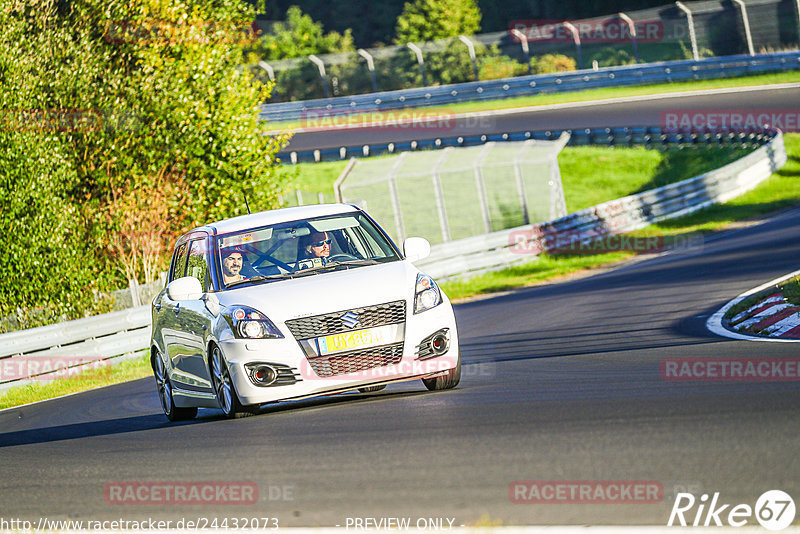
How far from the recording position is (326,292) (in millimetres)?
8578

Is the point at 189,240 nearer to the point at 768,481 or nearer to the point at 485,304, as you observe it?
the point at 768,481

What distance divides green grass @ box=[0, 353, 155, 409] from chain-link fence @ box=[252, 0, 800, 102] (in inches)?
1251

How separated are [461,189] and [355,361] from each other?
23496mm

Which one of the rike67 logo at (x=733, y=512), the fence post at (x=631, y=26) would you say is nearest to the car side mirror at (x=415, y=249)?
the rike67 logo at (x=733, y=512)

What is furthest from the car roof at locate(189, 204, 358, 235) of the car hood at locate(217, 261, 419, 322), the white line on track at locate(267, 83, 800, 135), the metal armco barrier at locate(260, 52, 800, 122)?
the metal armco barrier at locate(260, 52, 800, 122)

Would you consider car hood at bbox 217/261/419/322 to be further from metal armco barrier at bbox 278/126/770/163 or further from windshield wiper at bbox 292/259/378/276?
metal armco barrier at bbox 278/126/770/163

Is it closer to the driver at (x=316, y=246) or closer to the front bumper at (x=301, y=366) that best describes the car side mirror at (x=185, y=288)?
the front bumper at (x=301, y=366)

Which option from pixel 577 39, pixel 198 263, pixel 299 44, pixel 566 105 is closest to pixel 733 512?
pixel 198 263

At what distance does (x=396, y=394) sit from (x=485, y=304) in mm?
10255

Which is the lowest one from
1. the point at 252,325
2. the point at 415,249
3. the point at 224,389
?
the point at 224,389

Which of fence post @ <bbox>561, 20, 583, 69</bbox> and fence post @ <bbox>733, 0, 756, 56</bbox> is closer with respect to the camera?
fence post @ <bbox>733, 0, 756, 56</bbox>

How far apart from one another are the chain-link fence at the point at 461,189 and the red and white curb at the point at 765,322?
11.5m

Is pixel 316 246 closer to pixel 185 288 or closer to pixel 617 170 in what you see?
pixel 185 288

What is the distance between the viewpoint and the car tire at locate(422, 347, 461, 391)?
360 inches
